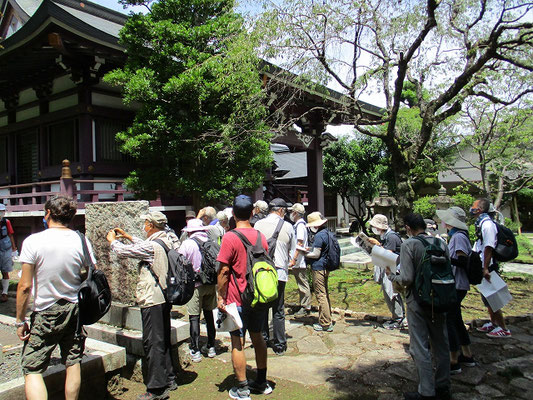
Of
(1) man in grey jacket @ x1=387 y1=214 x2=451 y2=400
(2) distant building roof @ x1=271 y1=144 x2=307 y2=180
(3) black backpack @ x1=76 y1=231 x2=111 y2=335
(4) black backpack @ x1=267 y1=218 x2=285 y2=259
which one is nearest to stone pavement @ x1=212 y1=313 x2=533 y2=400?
(1) man in grey jacket @ x1=387 y1=214 x2=451 y2=400

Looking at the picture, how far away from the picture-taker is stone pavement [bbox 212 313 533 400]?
152 inches

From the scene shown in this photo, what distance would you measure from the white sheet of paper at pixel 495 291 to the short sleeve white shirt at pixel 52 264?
4740mm

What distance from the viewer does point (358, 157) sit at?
18469mm

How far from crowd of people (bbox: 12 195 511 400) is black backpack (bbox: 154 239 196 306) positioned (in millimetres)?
48

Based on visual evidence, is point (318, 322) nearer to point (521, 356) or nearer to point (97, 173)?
point (521, 356)

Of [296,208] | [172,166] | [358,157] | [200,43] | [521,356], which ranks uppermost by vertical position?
[200,43]

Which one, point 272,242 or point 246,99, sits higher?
point 246,99

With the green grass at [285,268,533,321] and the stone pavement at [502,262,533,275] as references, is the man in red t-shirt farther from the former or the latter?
the stone pavement at [502,262,533,275]

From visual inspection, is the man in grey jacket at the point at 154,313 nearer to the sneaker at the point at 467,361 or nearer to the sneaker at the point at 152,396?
the sneaker at the point at 152,396

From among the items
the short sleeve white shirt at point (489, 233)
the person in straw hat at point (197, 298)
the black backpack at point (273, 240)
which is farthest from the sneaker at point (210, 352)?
the short sleeve white shirt at point (489, 233)

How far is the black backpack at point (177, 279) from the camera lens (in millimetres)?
3725

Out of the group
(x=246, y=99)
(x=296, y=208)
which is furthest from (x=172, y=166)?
(x=296, y=208)

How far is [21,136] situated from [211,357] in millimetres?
11100

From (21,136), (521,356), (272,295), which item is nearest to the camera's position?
(272,295)
